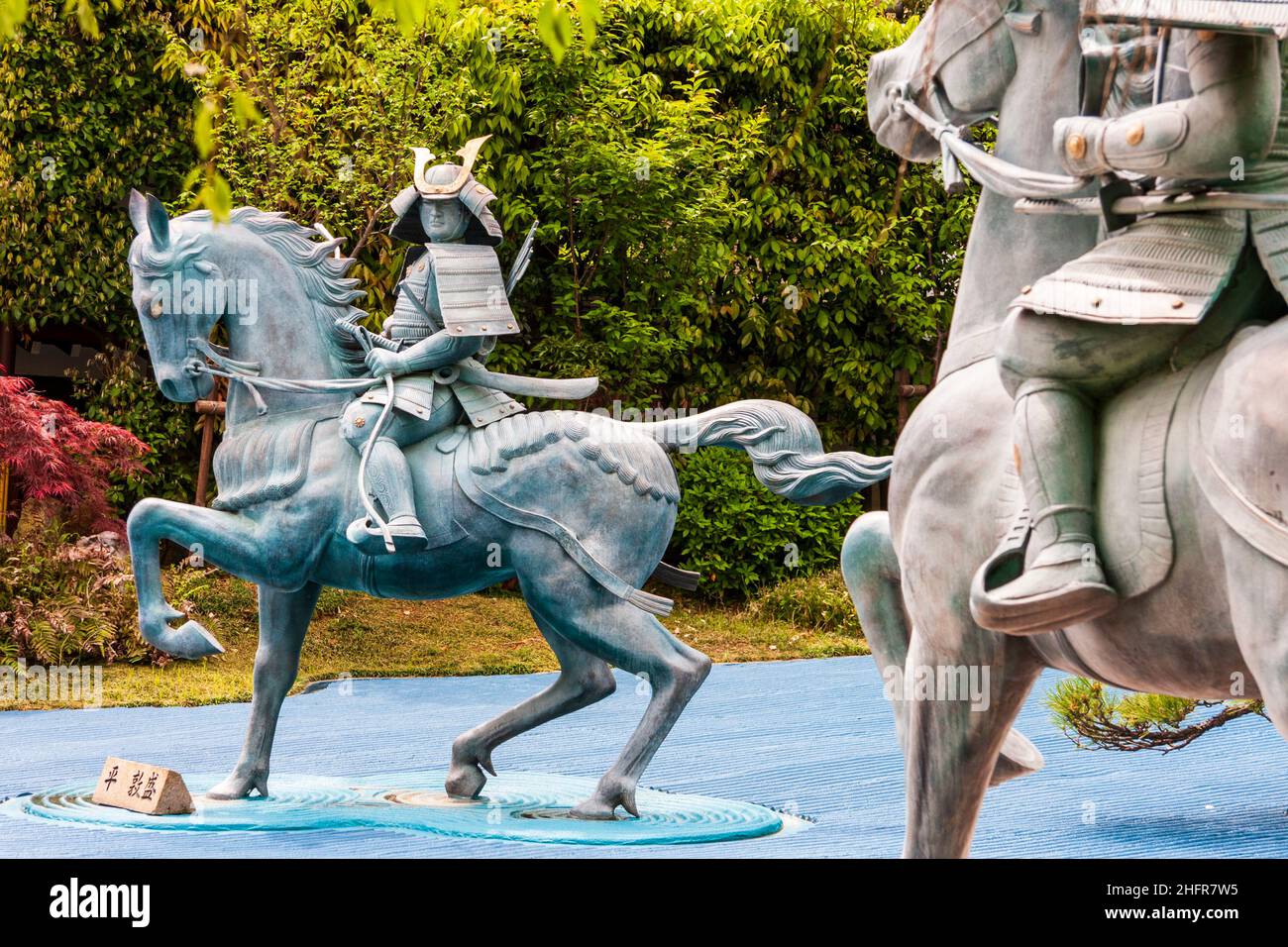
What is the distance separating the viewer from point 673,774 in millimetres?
7352

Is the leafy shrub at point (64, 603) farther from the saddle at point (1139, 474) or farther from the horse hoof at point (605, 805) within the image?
the saddle at point (1139, 474)

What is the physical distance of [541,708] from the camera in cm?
637

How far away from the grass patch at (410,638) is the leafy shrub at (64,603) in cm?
19

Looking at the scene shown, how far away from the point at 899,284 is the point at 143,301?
8.78m

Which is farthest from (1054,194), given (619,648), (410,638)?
(410,638)

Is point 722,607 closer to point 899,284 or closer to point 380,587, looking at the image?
point 899,284

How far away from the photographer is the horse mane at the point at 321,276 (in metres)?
6.31

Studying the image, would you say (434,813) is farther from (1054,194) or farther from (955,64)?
(1054,194)

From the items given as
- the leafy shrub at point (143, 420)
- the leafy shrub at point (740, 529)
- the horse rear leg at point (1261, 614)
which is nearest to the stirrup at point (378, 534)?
the horse rear leg at point (1261, 614)

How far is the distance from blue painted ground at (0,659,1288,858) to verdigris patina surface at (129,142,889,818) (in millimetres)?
791

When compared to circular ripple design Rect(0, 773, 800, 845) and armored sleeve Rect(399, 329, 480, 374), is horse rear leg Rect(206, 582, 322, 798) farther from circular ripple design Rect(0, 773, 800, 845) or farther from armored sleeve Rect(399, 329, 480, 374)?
armored sleeve Rect(399, 329, 480, 374)

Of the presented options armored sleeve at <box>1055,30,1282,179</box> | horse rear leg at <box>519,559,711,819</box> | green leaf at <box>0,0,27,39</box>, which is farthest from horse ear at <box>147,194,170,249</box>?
armored sleeve at <box>1055,30,1282,179</box>

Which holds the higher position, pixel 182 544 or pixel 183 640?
pixel 182 544

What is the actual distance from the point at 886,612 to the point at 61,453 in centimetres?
883
